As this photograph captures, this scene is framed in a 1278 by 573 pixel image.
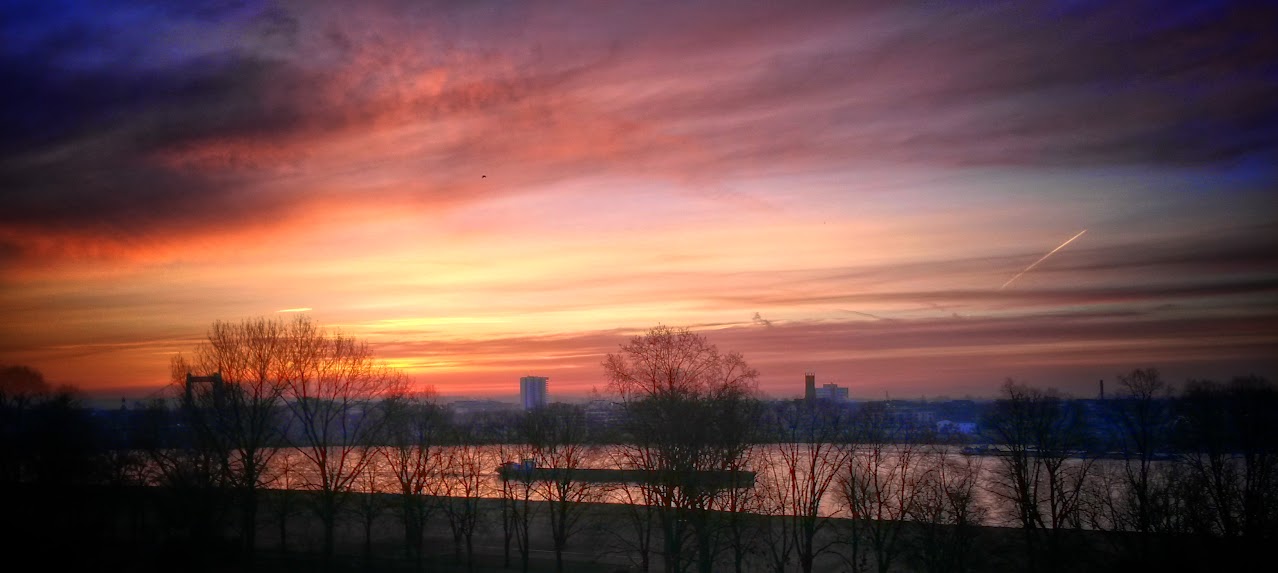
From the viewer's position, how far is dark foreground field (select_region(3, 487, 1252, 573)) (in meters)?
31.6

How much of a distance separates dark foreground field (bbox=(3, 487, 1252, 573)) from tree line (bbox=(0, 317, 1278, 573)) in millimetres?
217

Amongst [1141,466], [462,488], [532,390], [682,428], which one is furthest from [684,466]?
[532,390]

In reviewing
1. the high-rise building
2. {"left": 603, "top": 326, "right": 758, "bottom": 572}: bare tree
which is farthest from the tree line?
the high-rise building

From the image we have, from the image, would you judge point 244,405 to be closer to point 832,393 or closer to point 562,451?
point 562,451

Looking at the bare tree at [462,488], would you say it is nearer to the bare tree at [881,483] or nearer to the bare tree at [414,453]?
the bare tree at [414,453]

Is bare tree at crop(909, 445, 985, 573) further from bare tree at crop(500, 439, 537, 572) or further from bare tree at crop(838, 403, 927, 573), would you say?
bare tree at crop(500, 439, 537, 572)

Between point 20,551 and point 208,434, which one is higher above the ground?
point 208,434

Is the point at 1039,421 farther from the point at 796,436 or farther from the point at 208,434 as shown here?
the point at 208,434

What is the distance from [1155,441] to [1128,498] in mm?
3808

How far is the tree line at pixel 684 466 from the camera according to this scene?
34.2m

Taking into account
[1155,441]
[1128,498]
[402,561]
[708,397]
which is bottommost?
[402,561]

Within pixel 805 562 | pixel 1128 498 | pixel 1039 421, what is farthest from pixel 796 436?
pixel 1128 498

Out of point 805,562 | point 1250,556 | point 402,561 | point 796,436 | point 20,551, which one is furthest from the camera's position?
point 796,436

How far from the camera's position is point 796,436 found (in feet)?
147
